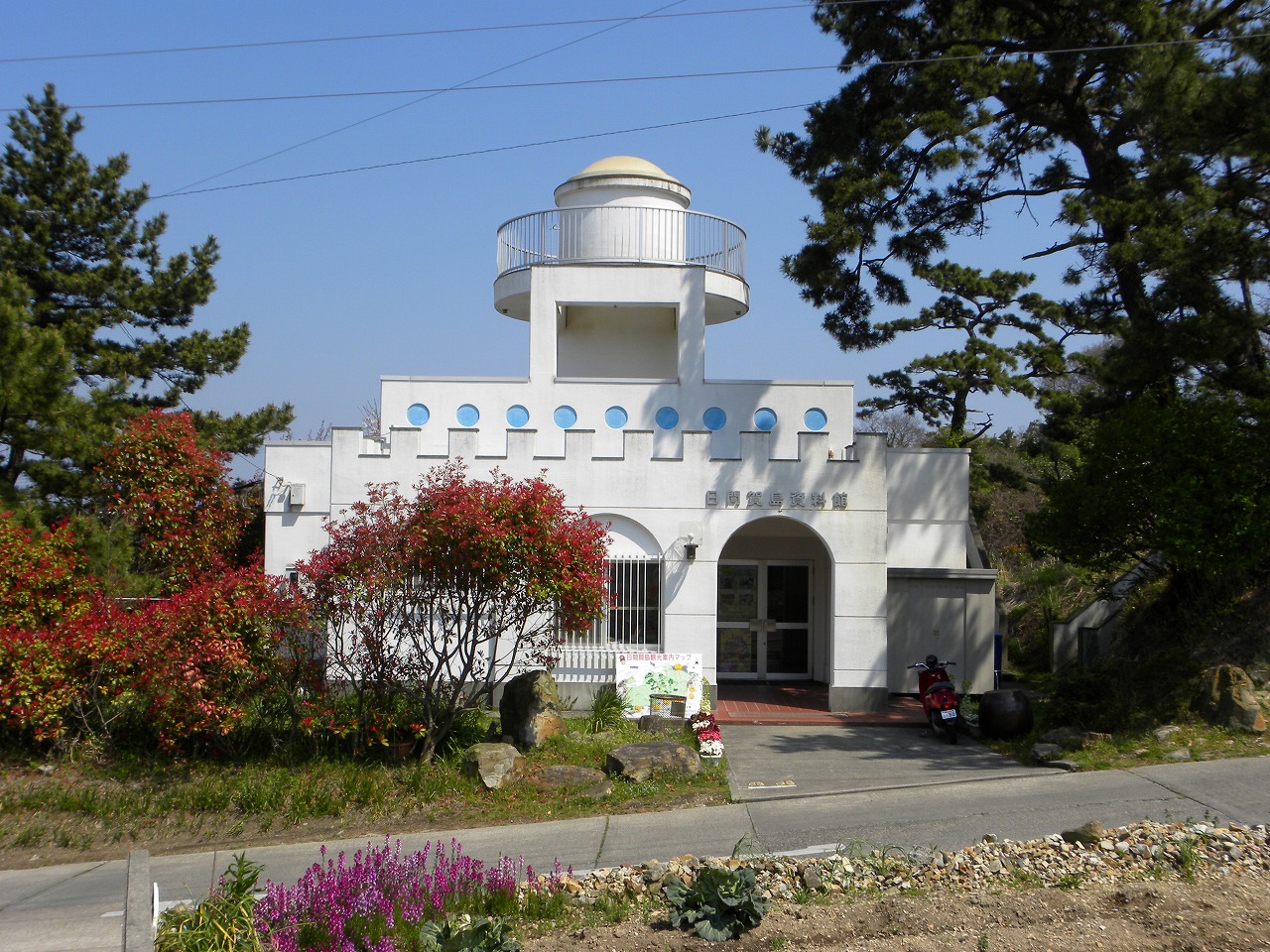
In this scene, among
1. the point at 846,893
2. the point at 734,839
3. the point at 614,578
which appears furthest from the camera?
the point at 614,578

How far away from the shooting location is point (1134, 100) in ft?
46.4

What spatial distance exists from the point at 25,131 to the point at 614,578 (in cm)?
1385

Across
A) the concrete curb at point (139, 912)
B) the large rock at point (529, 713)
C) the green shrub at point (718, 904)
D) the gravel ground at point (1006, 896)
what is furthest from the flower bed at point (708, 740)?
the concrete curb at point (139, 912)

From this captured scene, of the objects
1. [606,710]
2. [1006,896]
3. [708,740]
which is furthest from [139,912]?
[606,710]

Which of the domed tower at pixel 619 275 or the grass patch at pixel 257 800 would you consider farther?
the domed tower at pixel 619 275

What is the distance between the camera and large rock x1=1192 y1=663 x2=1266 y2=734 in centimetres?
1167

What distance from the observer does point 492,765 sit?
11.3m

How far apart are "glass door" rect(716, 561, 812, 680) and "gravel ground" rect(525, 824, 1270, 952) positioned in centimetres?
1030

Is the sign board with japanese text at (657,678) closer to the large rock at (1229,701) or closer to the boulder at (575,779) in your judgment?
the boulder at (575,779)

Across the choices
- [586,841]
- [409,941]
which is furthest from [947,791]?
[409,941]

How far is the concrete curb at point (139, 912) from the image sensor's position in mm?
5211

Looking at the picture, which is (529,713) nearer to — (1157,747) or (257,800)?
(257,800)

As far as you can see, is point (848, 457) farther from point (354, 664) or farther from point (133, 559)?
point (133, 559)

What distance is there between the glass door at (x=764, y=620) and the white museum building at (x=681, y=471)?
34 mm
